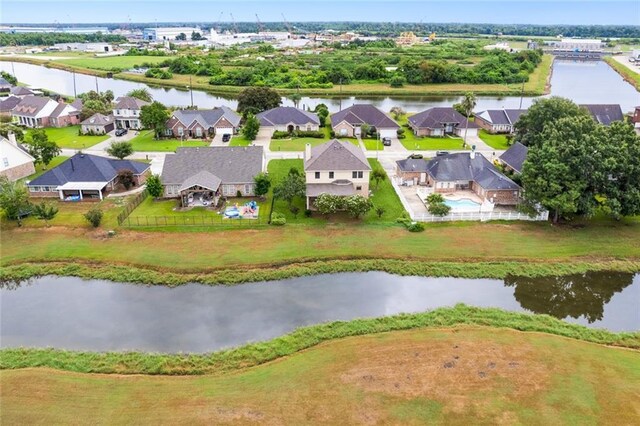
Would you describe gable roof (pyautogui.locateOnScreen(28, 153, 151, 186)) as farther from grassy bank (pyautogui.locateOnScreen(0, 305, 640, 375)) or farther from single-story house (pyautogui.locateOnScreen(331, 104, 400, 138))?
single-story house (pyautogui.locateOnScreen(331, 104, 400, 138))

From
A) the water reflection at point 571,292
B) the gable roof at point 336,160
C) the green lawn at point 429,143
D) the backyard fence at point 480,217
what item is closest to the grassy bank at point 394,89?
the green lawn at point 429,143

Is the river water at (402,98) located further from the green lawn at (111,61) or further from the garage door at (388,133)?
the garage door at (388,133)

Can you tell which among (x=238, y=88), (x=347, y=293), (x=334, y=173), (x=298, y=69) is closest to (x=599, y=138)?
(x=334, y=173)

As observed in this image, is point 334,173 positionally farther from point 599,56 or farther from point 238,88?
point 599,56

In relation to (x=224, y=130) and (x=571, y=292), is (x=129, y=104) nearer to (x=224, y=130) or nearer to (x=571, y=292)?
(x=224, y=130)

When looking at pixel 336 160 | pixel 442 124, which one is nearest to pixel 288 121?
pixel 442 124
